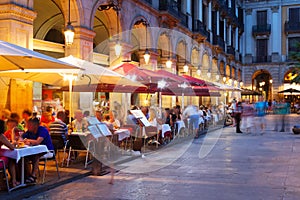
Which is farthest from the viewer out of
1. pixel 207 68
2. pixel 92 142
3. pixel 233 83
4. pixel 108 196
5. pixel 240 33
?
pixel 240 33

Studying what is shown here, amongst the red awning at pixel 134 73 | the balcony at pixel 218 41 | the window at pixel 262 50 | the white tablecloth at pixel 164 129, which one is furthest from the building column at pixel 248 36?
the white tablecloth at pixel 164 129

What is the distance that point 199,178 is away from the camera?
27.9 ft

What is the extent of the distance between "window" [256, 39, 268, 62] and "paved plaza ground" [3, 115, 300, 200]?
37.9 m

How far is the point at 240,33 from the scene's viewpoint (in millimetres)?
48281

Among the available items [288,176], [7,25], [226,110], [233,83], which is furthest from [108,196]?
[233,83]

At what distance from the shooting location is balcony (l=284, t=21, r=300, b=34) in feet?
154

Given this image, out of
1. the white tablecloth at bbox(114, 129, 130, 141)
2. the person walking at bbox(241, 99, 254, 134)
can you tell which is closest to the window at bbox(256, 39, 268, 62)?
the person walking at bbox(241, 99, 254, 134)

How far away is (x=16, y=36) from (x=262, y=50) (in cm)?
4167

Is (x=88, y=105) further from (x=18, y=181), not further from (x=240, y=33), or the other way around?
(x=240, y=33)

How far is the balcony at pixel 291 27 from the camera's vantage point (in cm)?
4691

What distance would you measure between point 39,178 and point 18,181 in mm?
717

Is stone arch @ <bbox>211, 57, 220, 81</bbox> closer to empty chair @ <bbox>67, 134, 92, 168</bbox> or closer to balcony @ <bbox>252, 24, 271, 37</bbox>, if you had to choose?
balcony @ <bbox>252, 24, 271, 37</bbox>

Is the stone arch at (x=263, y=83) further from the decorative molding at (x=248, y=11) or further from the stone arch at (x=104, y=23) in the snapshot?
the stone arch at (x=104, y=23)

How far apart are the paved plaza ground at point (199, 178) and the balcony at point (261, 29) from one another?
3794cm
